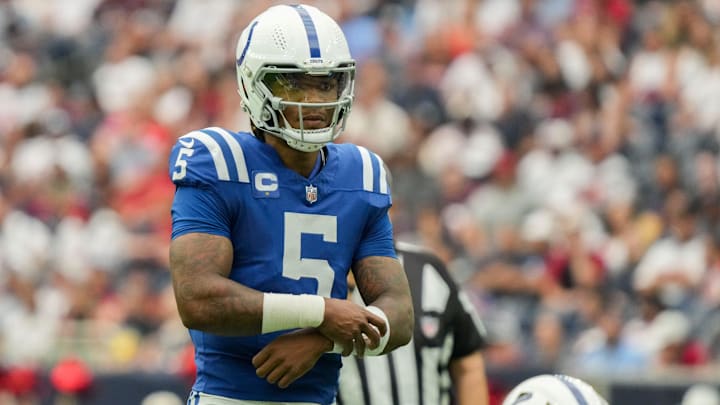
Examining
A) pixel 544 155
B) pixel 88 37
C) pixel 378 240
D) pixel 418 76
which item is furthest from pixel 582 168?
pixel 378 240

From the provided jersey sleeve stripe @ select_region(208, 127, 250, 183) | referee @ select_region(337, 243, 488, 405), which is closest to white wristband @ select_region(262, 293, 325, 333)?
jersey sleeve stripe @ select_region(208, 127, 250, 183)

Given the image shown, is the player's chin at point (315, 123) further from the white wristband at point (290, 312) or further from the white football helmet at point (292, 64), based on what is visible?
the white wristband at point (290, 312)

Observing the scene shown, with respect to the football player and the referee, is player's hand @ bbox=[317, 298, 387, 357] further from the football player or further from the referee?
the referee

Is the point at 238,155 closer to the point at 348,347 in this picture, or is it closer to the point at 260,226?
the point at 260,226

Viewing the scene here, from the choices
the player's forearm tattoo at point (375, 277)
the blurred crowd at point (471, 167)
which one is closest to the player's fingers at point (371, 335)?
the player's forearm tattoo at point (375, 277)

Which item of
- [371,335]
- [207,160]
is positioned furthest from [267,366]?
[207,160]

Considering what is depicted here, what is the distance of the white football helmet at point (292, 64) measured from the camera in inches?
156

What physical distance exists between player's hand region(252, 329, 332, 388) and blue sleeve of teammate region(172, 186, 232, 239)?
1.08 feet

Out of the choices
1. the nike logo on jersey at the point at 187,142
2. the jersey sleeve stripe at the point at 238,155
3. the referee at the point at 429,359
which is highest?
the nike logo on jersey at the point at 187,142

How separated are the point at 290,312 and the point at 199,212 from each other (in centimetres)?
37

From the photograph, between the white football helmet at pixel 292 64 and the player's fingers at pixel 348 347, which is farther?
the white football helmet at pixel 292 64

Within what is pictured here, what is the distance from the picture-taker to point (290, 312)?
379cm

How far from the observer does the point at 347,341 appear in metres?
3.86

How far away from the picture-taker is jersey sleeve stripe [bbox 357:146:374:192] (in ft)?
13.7
